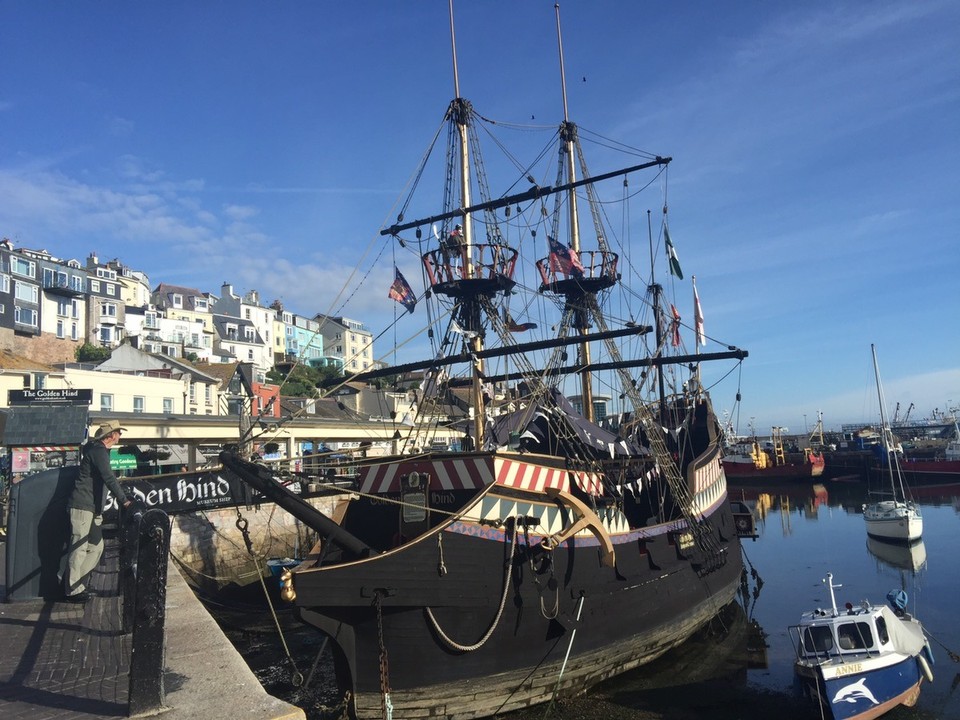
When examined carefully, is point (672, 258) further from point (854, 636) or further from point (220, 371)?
point (220, 371)

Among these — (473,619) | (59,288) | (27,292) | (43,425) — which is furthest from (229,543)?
(59,288)

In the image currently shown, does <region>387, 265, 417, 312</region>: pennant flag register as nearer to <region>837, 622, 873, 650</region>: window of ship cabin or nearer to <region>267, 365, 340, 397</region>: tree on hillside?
<region>837, 622, 873, 650</region>: window of ship cabin

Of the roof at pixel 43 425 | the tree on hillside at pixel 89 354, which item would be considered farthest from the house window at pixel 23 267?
the roof at pixel 43 425

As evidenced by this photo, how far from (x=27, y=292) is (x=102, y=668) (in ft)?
216

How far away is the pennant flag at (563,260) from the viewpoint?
22.2 meters

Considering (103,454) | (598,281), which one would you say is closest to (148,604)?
(103,454)

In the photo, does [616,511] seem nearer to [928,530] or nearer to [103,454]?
[103,454]

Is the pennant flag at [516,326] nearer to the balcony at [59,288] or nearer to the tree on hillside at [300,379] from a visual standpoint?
the tree on hillside at [300,379]

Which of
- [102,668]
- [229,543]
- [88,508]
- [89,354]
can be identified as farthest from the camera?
[89,354]

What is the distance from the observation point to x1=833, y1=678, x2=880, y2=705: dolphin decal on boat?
1136 cm

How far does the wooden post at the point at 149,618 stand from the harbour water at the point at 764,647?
7.08m

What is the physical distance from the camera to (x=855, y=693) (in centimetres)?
1144

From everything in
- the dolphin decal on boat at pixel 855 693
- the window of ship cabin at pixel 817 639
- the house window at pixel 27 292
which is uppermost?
the house window at pixel 27 292

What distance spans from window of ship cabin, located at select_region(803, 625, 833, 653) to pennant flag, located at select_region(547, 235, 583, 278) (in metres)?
12.9
